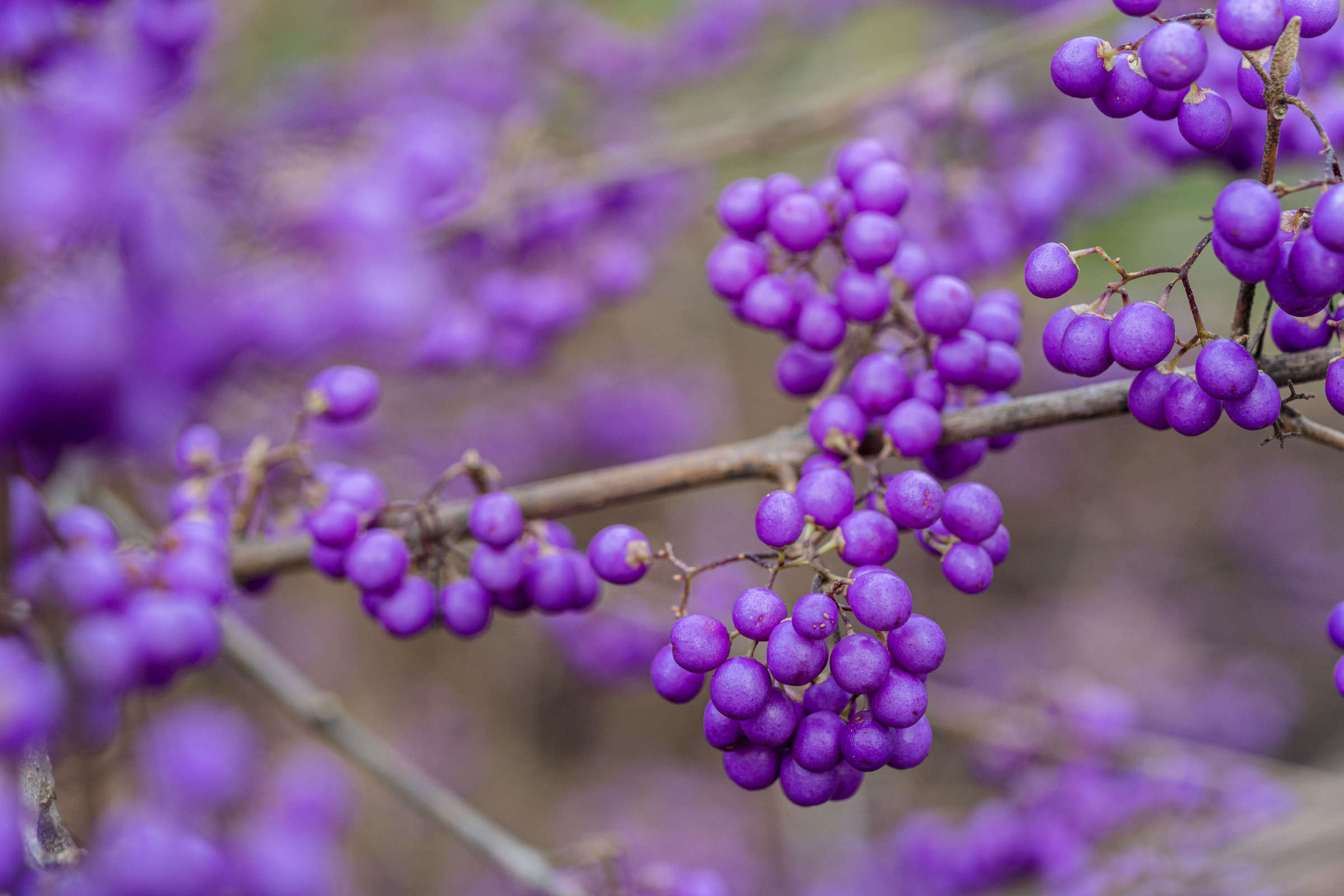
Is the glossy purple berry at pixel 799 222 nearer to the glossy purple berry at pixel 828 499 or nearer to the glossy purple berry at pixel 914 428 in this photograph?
the glossy purple berry at pixel 914 428

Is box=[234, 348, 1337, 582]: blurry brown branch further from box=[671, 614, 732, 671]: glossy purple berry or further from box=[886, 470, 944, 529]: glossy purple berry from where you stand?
box=[671, 614, 732, 671]: glossy purple berry

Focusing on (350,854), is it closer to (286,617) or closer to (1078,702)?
(286,617)

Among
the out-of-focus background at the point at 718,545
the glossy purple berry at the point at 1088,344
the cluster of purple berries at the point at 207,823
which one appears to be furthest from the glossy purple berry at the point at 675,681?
the out-of-focus background at the point at 718,545

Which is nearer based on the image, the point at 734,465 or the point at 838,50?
the point at 734,465

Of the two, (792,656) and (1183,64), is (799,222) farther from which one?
(792,656)

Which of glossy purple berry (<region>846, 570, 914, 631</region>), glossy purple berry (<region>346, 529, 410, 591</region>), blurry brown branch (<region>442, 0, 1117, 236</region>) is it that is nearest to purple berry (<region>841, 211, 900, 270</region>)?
glossy purple berry (<region>846, 570, 914, 631</region>)

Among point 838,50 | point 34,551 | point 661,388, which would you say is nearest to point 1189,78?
point 34,551
